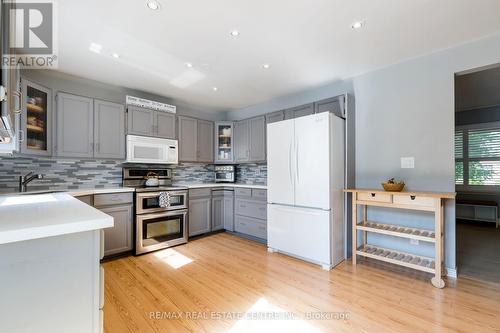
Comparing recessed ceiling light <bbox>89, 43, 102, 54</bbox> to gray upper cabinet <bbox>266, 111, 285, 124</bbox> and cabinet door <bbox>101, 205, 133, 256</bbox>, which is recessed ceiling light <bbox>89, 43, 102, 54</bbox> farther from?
gray upper cabinet <bbox>266, 111, 285, 124</bbox>

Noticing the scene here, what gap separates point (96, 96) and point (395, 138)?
4.07 m

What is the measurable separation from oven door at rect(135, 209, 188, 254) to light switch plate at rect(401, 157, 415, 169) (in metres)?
3.08

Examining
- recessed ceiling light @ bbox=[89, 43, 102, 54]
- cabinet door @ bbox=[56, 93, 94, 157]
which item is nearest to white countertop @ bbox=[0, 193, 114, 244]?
recessed ceiling light @ bbox=[89, 43, 102, 54]

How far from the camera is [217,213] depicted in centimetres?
421

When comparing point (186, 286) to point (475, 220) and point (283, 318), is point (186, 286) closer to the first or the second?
point (283, 318)

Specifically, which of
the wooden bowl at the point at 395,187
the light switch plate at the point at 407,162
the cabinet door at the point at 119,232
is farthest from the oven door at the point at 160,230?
the light switch plate at the point at 407,162

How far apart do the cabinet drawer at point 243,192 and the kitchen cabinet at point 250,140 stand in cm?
58

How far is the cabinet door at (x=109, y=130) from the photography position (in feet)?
10.6

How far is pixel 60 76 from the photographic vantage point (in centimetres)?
307

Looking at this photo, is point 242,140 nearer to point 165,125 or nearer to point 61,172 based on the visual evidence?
point 165,125

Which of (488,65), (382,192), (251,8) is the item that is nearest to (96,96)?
(251,8)

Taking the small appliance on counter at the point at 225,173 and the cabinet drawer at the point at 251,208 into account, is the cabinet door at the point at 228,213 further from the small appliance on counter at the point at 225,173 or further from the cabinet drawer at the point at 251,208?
the small appliance on counter at the point at 225,173

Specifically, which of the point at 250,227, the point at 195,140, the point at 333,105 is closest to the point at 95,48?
the point at 195,140

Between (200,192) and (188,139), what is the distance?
1005 millimetres
